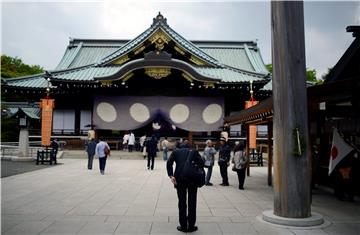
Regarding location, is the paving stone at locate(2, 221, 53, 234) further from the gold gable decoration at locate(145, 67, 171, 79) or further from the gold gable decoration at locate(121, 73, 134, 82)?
the gold gable decoration at locate(145, 67, 171, 79)

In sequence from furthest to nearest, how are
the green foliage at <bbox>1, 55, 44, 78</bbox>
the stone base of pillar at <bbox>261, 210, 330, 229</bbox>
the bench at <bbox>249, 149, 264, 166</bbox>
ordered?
the green foliage at <bbox>1, 55, 44, 78</bbox>
the bench at <bbox>249, 149, 264, 166</bbox>
the stone base of pillar at <bbox>261, 210, 330, 229</bbox>

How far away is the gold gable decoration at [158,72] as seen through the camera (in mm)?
21625

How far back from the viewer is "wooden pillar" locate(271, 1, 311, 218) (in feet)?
20.7

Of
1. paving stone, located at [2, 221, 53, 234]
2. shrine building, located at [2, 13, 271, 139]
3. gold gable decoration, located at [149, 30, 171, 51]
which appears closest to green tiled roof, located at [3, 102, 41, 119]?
shrine building, located at [2, 13, 271, 139]

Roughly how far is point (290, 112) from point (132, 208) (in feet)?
12.9

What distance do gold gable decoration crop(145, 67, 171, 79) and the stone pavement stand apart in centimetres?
1093

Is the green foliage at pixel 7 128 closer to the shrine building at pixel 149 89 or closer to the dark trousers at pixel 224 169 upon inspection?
the shrine building at pixel 149 89

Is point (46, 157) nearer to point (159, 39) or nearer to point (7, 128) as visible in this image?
point (159, 39)

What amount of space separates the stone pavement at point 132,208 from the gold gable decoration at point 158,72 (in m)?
10.9

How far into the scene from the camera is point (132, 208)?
7383mm

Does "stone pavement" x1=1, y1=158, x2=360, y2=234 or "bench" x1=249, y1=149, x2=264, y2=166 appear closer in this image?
"stone pavement" x1=1, y1=158, x2=360, y2=234

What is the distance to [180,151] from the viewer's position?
5824 mm

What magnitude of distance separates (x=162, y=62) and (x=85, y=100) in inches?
271

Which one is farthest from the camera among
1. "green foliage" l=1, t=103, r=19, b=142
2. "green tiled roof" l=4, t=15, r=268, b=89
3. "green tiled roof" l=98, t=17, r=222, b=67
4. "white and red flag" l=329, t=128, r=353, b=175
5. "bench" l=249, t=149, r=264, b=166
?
"green foliage" l=1, t=103, r=19, b=142
